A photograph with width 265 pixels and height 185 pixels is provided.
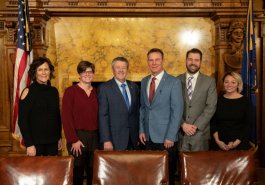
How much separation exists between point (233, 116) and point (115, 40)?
2237mm

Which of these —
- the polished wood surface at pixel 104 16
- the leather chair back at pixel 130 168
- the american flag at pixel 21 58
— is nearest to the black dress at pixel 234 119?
the leather chair back at pixel 130 168

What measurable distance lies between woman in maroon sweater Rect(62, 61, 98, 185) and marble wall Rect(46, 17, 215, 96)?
1.69 metres

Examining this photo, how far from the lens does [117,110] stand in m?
3.08

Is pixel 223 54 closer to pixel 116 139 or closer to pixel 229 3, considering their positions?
pixel 229 3

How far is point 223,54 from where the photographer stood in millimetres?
4398

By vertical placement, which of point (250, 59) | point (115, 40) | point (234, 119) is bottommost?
point (234, 119)

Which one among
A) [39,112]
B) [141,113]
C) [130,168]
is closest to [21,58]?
[39,112]

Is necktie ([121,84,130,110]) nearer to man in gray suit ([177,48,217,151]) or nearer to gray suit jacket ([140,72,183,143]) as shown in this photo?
gray suit jacket ([140,72,183,143])

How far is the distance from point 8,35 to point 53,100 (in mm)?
1794

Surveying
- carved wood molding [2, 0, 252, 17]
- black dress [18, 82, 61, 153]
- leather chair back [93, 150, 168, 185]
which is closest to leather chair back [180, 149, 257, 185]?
leather chair back [93, 150, 168, 185]

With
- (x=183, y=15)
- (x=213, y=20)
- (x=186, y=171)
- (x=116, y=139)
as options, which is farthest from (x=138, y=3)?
(x=186, y=171)

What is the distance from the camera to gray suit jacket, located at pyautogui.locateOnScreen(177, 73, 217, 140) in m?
3.12

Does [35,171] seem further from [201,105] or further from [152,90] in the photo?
[201,105]

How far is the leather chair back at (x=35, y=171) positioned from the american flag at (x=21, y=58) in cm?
158
